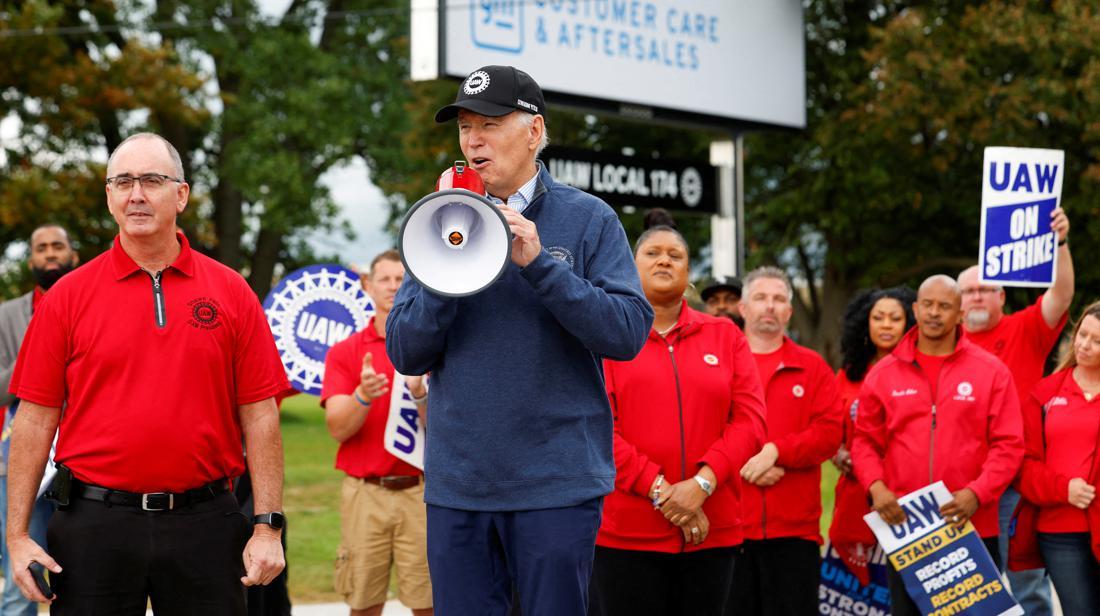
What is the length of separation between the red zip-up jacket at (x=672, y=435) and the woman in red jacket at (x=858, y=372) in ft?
5.49

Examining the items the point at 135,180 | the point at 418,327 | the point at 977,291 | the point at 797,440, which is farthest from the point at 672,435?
the point at 977,291

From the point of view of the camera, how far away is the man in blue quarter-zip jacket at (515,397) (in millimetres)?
3480

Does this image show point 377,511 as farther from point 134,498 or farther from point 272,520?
point 134,498

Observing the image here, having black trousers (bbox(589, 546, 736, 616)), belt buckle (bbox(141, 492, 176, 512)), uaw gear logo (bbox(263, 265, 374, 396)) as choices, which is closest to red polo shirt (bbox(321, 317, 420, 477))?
uaw gear logo (bbox(263, 265, 374, 396))

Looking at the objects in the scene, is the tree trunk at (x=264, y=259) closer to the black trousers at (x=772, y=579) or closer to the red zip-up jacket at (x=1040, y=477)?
the black trousers at (x=772, y=579)

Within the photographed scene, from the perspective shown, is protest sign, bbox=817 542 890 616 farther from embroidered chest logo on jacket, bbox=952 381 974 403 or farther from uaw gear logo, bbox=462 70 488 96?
uaw gear logo, bbox=462 70 488 96

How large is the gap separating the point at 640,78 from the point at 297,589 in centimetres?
511

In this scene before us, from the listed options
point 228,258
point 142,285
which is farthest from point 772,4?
point 228,258

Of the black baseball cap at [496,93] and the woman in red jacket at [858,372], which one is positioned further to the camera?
the woman in red jacket at [858,372]

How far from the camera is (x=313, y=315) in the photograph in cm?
770

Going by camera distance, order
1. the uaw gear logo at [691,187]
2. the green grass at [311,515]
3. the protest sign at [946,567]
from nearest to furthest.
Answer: the protest sign at [946,567] → the green grass at [311,515] → the uaw gear logo at [691,187]

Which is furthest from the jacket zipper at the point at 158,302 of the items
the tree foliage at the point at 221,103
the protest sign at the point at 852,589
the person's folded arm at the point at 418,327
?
the tree foliage at the point at 221,103

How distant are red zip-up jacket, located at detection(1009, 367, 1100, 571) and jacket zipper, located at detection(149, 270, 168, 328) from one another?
416 centimetres

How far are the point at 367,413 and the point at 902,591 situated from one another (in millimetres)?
2718
